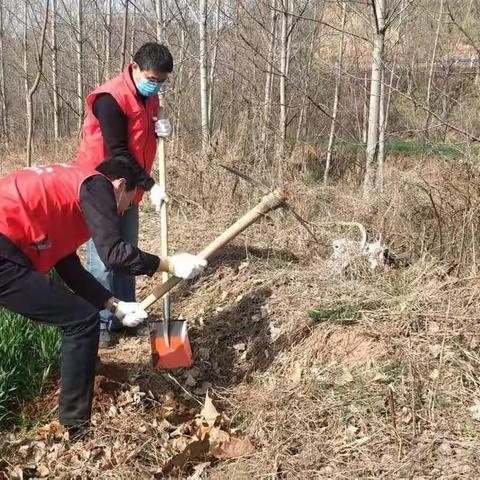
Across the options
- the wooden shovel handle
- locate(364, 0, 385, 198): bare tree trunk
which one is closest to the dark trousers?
the wooden shovel handle

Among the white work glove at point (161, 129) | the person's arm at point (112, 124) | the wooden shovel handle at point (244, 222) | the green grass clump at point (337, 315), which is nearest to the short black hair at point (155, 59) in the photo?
the person's arm at point (112, 124)

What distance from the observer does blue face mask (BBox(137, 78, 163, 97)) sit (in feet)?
11.1

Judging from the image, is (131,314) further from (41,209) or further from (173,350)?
(41,209)

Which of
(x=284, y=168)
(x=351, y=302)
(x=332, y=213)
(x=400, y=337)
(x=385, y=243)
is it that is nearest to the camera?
(x=400, y=337)

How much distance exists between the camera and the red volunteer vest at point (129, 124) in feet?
11.2

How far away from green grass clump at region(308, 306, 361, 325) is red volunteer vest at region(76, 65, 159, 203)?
1414 mm

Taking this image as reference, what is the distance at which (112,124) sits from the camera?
3.36m

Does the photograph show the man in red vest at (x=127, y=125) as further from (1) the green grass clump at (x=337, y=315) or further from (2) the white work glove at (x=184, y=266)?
(1) the green grass clump at (x=337, y=315)

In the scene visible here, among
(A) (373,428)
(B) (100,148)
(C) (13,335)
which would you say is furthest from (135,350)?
(A) (373,428)

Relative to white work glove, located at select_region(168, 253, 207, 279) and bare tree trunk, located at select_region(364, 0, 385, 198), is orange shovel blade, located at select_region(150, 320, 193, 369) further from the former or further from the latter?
bare tree trunk, located at select_region(364, 0, 385, 198)

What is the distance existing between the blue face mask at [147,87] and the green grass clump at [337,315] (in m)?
1.69

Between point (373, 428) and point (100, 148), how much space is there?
2331 mm

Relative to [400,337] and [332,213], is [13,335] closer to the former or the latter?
A: [400,337]

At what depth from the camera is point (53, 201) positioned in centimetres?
243
